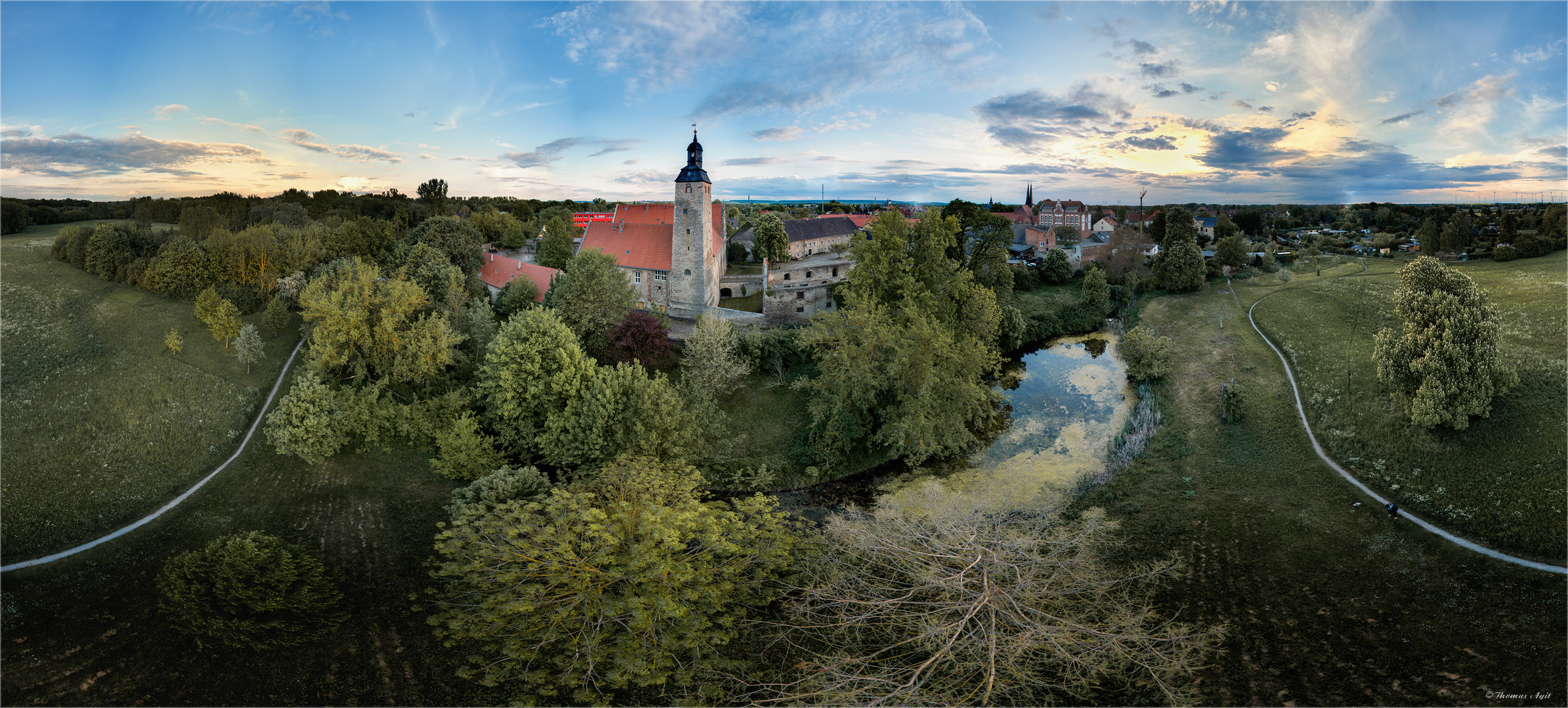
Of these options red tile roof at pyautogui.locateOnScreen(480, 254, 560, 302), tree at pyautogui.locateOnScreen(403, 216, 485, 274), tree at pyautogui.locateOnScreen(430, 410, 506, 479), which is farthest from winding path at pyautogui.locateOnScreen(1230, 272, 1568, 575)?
tree at pyautogui.locateOnScreen(403, 216, 485, 274)

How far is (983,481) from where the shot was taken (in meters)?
22.9

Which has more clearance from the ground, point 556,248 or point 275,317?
point 556,248

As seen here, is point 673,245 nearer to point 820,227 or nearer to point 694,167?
point 694,167

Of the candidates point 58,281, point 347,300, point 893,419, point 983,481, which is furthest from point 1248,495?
point 58,281

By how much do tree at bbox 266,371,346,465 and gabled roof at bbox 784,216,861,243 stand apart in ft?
138

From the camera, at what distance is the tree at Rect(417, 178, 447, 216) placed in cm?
6131

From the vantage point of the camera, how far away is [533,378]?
2398 cm

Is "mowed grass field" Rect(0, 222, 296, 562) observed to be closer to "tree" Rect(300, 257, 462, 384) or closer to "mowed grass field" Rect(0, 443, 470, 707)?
"mowed grass field" Rect(0, 443, 470, 707)

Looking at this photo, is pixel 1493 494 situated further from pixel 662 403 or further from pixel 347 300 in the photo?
pixel 347 300

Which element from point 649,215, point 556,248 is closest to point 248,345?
point 556,248

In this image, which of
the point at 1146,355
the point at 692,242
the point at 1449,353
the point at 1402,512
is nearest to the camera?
the point at 1402,512

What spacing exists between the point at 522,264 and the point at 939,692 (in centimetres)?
3982

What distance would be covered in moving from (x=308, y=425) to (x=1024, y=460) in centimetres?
2776

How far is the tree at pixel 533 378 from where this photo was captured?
77.0ft
